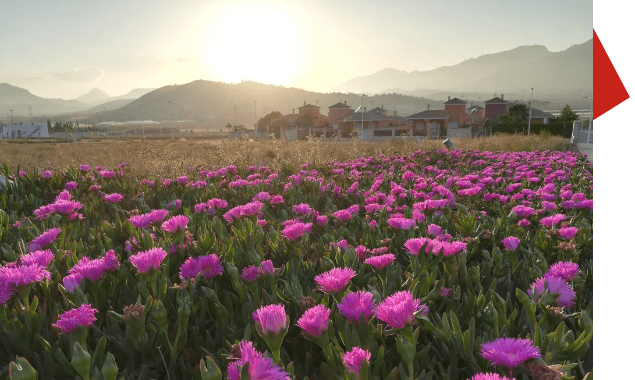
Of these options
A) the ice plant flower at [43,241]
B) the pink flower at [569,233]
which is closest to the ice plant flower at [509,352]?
the pink flower at [569,233]

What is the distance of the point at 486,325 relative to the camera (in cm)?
134

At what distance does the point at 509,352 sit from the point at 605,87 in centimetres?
60

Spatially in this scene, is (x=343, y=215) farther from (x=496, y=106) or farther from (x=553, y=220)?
(x=496, y=106)

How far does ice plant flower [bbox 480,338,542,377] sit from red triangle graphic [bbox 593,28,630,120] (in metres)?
0.53

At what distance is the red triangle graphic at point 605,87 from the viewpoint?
0.72m

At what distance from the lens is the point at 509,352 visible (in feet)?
3.12

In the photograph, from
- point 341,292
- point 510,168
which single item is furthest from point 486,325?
point 510,168

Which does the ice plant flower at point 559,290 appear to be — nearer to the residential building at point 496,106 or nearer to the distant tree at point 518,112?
the distant tree at point 518,112

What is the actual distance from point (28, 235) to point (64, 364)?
4.99 feet

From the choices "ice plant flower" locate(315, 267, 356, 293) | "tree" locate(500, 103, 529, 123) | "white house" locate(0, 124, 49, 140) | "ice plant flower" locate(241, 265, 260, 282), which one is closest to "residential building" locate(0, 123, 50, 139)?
"white house" locate(0, 124, 49, 140)

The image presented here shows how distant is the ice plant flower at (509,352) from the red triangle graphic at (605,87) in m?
0.53

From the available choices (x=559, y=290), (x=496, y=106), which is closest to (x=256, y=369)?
(x=559, y=290)

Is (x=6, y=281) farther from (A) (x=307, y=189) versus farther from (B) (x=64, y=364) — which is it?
(A) (x=307, y=189)

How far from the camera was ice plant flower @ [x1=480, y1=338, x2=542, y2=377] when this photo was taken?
3.04 ft
